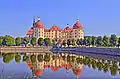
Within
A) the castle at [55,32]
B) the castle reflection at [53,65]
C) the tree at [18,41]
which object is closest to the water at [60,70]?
the castle reflection at [53,65]

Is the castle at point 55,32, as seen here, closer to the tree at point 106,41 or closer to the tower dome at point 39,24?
the tower dome at point 39,24

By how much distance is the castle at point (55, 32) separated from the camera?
116m

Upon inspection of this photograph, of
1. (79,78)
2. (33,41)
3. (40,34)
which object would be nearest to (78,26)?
(40,34)

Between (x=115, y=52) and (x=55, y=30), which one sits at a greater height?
(x=55, y=30)

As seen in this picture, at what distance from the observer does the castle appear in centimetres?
11606

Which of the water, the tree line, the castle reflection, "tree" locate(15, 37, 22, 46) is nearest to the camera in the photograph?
the water

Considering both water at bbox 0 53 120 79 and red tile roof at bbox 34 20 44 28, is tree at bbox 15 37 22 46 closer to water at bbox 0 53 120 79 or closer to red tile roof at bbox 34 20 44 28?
red tile roof at bbox 34 20 44 28

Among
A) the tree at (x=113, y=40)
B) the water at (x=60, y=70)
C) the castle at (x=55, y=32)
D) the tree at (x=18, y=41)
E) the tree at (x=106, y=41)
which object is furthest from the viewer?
the castle at (x=55, y=32)

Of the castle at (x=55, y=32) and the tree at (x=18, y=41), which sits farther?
the castle at (x=55, y=32)

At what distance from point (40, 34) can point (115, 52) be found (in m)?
78.1

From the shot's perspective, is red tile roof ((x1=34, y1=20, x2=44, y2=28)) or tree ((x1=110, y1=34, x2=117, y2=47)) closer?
tree ((x1=110, y1=34, x2=117, y2=47))

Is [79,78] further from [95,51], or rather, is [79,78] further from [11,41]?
[11,41]

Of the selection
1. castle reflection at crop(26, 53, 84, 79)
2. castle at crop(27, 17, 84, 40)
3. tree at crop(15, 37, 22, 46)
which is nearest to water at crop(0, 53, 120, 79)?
castle reflection at crop(26, 53, 84, 79)

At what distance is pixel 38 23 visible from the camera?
118 metres
